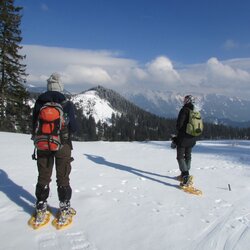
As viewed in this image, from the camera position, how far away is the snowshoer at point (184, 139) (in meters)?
8.56

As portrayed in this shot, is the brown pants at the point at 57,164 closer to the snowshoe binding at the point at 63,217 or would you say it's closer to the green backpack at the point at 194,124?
the snowshoe binding at the point at 63,217

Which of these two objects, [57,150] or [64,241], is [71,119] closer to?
[57,150]

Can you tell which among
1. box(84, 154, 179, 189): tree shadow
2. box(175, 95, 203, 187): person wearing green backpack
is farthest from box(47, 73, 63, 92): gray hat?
box(84, 154, 179, 189): tree shadow

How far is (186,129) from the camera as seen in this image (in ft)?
28.2

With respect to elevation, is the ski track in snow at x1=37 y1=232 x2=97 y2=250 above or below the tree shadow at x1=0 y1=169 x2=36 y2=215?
below

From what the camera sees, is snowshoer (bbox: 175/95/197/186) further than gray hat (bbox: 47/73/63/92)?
Yes

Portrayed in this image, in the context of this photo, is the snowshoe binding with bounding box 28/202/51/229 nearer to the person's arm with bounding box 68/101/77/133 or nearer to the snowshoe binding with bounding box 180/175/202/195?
the person's arm with bounding box 68/101/77/133

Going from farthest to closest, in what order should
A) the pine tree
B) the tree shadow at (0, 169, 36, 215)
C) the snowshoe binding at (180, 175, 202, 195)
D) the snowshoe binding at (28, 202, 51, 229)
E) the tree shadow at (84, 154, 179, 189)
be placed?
the pine tree, the tree shadow at (84, 154, 179, 189), the snowshoe binding at (180, 175, 202, 195), the tree shadow at (0, 169, 36, 215), the snowshoe binding at (28, 202, 51, 229)

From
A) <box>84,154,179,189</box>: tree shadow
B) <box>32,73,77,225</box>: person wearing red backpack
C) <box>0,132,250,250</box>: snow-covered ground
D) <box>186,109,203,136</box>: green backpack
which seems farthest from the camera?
<box>84,154,179,189</box>: tree shadow

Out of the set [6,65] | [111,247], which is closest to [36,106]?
[111,247]

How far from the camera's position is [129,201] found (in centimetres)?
723

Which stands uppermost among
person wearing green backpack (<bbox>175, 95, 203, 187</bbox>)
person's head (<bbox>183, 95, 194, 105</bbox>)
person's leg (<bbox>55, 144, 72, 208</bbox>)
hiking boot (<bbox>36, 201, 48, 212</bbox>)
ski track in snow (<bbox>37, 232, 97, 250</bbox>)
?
person's head (<bbox>183, 95, 194, 105</bbox>)

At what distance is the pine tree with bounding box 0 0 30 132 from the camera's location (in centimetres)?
3253

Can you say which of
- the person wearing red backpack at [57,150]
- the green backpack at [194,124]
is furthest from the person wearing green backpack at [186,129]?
the person wearing red backpack at [57,150]
